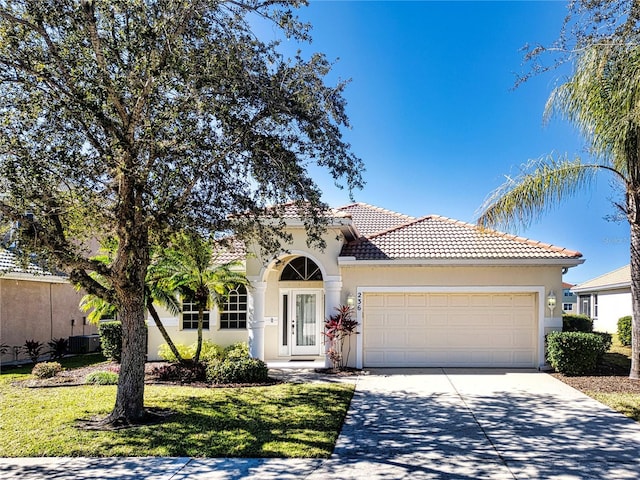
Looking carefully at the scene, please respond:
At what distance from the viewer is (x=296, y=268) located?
53.6ft

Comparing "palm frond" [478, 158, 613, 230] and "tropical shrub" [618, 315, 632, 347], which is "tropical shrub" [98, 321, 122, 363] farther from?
"tropical shrub" [618, 315, 632, 347]

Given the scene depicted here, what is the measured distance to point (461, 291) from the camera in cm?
1452

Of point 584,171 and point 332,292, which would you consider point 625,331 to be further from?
point 332,292

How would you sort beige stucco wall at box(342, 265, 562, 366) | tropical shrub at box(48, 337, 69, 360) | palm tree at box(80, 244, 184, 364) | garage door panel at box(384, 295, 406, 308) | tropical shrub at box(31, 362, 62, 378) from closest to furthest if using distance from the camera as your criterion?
palm tree at box(80, 244, 184, 364) < tropical shrub at box(31, 362, 62, 378) < beige stucco wall at box(342, 265, 562, 366) < garage door panel at box(384, 295, 406, 308) < tropical shrub at box(48, 337, 69, 360)

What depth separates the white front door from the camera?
53.1 feet

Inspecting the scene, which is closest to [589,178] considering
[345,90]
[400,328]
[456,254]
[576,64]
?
[576,64]

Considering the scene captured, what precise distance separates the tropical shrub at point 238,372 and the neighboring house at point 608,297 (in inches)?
780

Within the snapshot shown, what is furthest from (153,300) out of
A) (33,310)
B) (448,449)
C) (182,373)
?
(448,449)

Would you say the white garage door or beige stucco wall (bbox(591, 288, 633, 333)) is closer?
the white garage door

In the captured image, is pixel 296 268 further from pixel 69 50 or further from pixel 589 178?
pixel 69 50

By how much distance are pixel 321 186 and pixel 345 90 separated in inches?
72.3

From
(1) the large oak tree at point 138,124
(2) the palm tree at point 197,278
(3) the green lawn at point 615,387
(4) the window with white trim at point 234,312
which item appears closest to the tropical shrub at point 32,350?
(2) the palm tree at point 197,278

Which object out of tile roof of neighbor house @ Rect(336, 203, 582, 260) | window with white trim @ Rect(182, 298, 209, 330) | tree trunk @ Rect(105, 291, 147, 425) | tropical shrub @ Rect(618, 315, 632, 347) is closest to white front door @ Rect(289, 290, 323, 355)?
tile roof of neighbor house @ Rect(336, 203, 582, 260)

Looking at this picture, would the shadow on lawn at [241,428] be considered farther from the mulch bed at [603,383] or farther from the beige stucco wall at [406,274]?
the mulch bed at [603,383]
